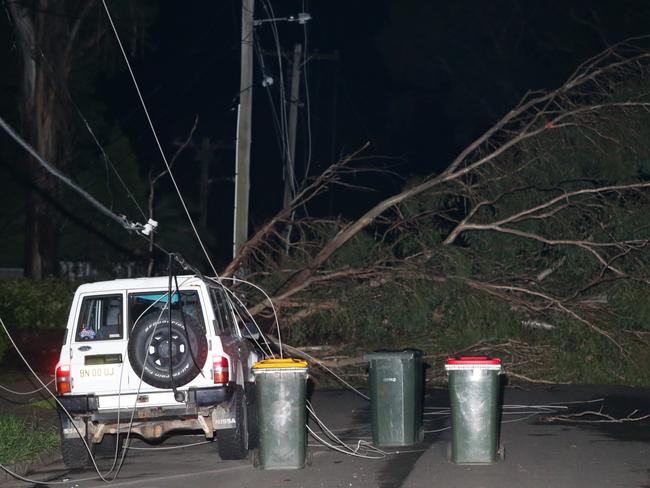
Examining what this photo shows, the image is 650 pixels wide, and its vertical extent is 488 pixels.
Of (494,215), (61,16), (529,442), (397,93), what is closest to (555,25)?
(397,93)

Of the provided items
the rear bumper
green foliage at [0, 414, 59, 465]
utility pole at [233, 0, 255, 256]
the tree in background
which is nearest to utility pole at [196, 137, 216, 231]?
the tree in background

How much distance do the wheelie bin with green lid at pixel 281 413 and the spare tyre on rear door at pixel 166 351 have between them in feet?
2.18

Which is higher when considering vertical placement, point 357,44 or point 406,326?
point 357,44

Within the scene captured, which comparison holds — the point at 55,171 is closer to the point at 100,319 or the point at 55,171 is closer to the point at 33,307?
the point at 100,319

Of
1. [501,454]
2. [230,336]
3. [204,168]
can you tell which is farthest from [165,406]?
[204,168]

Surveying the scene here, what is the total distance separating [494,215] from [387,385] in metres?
5.70

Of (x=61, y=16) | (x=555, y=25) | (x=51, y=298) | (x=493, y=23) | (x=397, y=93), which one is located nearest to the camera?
(x=51, y=298)

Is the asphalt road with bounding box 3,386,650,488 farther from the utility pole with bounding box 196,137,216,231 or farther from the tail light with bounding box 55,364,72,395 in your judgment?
the utility pole with bounding box 196,137,216,231

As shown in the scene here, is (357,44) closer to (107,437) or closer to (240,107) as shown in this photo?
(240,107)

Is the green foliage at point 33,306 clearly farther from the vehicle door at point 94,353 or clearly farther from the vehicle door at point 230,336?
the vehicle door at point 94,353

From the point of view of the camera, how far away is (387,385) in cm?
1220

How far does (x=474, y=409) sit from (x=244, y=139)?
33.4 ft

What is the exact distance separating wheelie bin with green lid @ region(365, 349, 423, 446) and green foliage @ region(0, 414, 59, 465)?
3.85 metres

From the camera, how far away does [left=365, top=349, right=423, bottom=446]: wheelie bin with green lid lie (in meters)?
12.1
